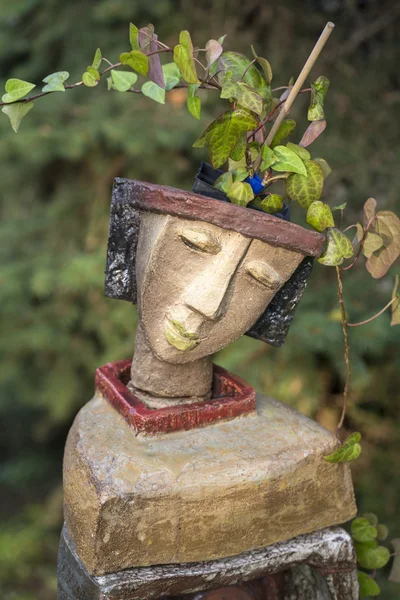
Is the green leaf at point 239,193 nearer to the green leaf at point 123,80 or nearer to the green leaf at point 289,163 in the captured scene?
the green leaf at point 289,163

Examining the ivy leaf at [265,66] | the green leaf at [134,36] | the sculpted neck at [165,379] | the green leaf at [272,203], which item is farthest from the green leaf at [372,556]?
the green leaf at [134,36]

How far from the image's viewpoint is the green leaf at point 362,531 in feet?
4.89

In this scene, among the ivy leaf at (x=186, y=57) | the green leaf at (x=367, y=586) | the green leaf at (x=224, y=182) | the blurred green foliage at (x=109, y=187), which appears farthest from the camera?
the blurred green foliage at (x=109, y=187)

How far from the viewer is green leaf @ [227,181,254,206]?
121 cm

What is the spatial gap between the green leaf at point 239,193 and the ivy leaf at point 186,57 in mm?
182

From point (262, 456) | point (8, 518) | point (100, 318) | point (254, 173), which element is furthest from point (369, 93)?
point (8, 518)

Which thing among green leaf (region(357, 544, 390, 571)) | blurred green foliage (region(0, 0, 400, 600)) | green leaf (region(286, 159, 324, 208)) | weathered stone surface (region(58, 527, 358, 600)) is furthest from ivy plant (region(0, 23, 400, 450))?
blurred green foliage (region(0, 0, 400, 600))

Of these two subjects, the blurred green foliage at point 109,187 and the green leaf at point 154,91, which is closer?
the green leaf at point 154,91

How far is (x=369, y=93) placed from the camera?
8.56 feet

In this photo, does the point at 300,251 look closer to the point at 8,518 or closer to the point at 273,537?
the point at 273,537

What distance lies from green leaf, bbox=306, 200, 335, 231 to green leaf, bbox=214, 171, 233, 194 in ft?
0.48

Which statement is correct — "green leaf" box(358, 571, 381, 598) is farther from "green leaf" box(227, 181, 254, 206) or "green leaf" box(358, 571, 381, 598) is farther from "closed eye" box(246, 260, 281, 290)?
"green leaf" box(227, 181, 254, 206)

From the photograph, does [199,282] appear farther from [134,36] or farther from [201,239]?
[134,36]

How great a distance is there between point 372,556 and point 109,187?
193 cm
